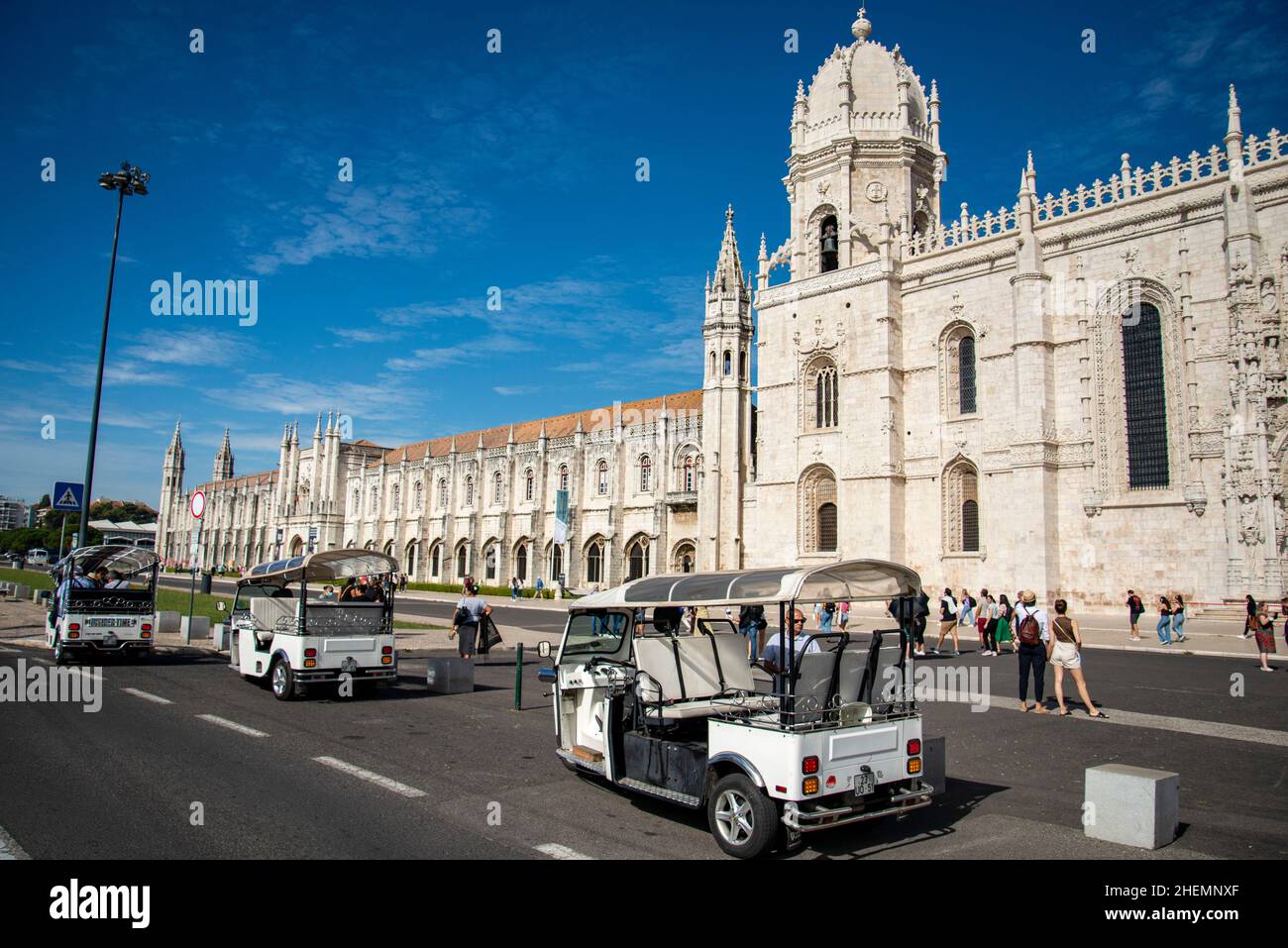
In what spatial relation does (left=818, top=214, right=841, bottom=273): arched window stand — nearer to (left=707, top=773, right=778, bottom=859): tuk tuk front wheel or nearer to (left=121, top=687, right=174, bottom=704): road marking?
(left=121, top=687, right=174, bottom=704): road marking

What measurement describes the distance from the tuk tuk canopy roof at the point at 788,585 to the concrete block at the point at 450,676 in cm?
809

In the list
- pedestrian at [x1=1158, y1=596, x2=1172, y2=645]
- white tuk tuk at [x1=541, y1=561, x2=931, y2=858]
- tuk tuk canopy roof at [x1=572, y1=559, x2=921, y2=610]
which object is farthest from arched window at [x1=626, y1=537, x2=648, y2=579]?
tuk tuk canopy roof at [x1=572, y1=559, x2=921, y2=610]

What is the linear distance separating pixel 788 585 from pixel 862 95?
35.5m

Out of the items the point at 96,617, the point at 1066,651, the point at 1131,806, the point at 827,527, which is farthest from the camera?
the point at 827,527

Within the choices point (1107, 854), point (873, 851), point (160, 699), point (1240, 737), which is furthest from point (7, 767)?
point (1240, 737)

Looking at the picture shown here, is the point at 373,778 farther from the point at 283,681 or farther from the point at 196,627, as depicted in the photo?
the point at 196,627

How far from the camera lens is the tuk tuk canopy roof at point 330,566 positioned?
13.4m

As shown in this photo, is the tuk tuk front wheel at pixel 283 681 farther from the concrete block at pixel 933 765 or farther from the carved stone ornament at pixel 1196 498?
the carved stone ornament at pixel 1196 498

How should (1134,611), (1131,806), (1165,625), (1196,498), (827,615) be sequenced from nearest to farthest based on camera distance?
(1131,806), (827,615), (1165,625), (1134,611), (1196,498)

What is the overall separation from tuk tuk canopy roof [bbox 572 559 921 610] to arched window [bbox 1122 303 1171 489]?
24684 mm

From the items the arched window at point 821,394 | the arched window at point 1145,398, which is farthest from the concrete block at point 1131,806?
the arched window at point 821,394

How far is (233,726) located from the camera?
10250 millimetres

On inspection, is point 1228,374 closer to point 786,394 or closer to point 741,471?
point 786,394

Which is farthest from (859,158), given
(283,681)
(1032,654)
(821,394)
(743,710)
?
(743,710)
